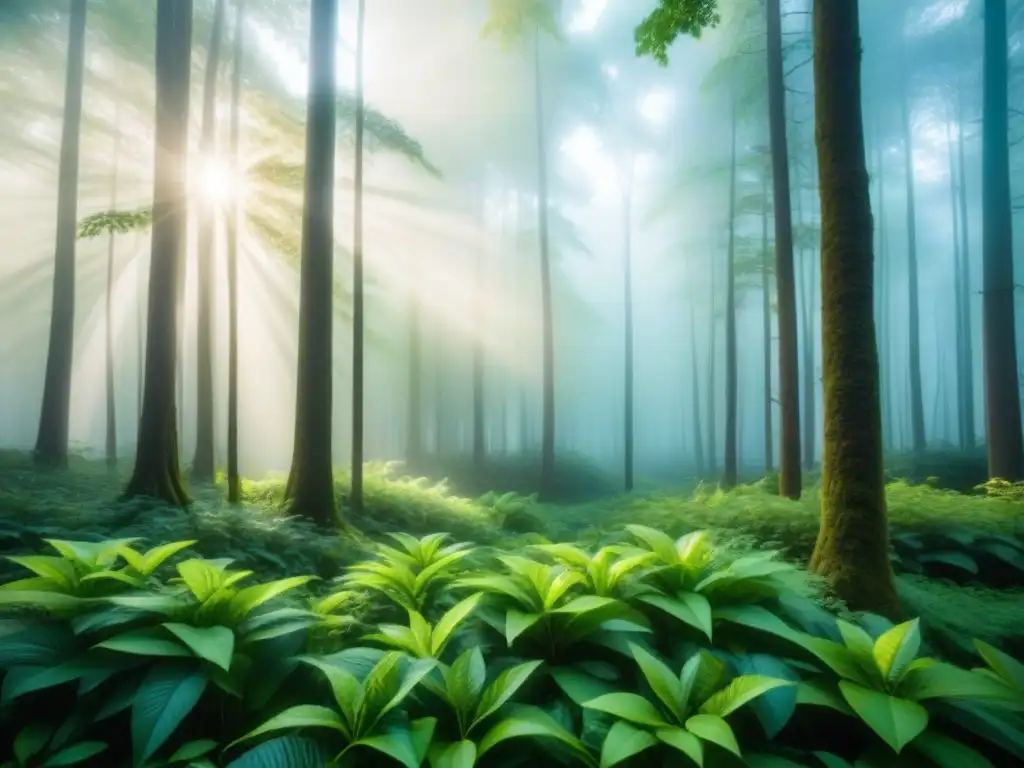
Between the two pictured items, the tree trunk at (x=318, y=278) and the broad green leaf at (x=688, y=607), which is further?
the tree trunk at (x=318, y=278)

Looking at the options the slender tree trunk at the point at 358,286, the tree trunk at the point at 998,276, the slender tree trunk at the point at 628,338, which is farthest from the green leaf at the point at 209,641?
the slender tree trunk at the point at 628,338

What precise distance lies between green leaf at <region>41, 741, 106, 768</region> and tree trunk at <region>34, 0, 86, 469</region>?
12.7 metres

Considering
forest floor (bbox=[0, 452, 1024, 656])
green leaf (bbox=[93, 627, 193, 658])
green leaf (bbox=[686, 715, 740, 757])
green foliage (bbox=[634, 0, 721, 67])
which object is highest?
green foliage (bbox=[634, 0, 721, 67])

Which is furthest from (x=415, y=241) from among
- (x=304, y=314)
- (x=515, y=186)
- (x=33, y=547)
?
(x=33, y=547)

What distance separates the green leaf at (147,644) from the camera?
6.90ft

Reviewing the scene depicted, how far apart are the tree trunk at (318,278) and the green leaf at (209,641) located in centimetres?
571

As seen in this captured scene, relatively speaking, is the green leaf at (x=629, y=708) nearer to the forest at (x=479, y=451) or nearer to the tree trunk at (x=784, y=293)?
the forest at (x=479, y=451)

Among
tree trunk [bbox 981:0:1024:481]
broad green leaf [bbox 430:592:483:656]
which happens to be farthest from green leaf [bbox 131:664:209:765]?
tree trunk [bbox 981:0:1024:481]

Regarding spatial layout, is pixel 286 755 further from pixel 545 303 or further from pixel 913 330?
pixel 913 330

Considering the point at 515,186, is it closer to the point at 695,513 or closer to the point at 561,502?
the point at 561,502

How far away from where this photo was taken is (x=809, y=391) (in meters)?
20.8

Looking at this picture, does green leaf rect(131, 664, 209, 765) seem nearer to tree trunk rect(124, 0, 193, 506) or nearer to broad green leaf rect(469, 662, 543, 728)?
broad green leaf rect(469, 662, 543, 728)

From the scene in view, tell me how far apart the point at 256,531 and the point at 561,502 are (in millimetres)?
14448

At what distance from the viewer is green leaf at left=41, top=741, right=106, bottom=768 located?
189cm
